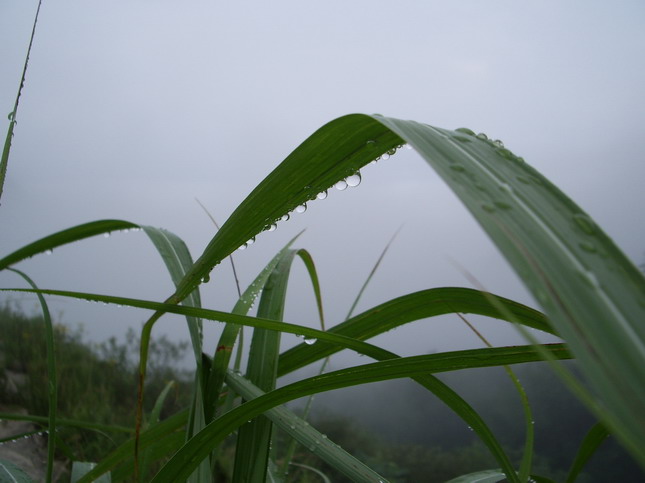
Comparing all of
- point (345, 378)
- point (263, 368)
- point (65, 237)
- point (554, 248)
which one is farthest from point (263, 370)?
point (554, 248)

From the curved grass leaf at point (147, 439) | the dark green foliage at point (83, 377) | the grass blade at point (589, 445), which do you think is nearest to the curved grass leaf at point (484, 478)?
the grass blade at point (589, 445)

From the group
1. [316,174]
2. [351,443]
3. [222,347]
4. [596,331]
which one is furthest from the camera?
[351,443]

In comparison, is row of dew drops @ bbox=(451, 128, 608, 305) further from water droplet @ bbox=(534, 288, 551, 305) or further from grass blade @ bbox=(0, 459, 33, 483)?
grass blade @ bbox=(0, 459, 33, 483)

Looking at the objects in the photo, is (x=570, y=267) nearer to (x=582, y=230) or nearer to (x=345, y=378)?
(x=582, y=230)

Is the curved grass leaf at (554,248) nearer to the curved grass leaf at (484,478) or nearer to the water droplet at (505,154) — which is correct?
the water droplet at (505,154)

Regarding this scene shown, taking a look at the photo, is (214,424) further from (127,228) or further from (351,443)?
(351,443)

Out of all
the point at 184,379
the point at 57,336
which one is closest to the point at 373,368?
the point at 184,379

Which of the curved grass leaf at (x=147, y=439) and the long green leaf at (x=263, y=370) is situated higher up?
the long green leaf at (x=263, y=370)
